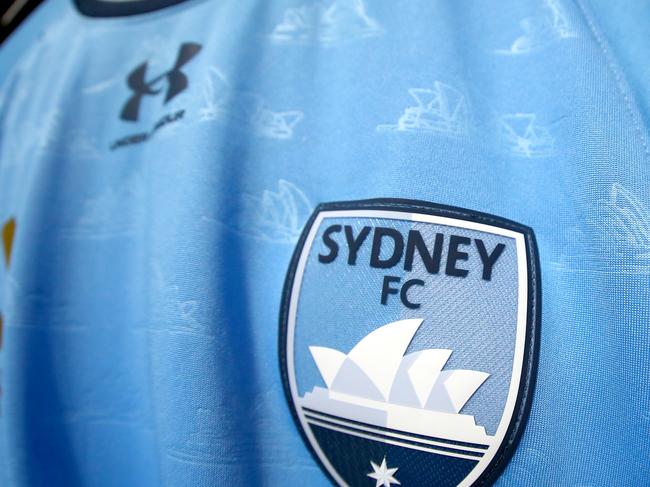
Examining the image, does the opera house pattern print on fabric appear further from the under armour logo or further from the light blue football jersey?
the under armour logo

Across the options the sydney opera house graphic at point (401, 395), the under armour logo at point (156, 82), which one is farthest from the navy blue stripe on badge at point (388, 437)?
the under armour logo at point (156, 82)

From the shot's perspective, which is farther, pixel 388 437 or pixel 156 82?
pixel 156 82

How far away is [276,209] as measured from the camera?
19.6 inches

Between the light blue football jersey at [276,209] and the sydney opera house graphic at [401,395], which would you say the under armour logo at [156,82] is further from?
the sydney opera house graphic at [401,395]

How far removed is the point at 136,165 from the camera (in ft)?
1.90

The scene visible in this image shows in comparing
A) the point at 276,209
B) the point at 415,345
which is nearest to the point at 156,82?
the point at 276,209

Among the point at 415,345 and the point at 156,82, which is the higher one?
the point at 156,82

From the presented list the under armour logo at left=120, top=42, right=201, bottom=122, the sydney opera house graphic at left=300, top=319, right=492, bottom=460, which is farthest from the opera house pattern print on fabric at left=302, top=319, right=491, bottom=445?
the under armour logo at left=120, top=42, right=201, bottom=122

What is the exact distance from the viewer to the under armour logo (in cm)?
57

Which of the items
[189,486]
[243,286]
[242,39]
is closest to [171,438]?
[189,486]

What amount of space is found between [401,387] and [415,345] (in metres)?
0.03

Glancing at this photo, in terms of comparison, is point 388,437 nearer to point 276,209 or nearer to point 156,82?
point 276,209

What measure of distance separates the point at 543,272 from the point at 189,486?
353mm

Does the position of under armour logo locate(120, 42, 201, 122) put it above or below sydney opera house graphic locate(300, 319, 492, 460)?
above
